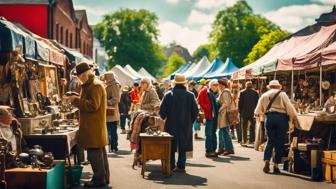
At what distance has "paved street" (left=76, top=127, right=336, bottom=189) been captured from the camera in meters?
9.69

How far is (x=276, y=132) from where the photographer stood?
11.3m

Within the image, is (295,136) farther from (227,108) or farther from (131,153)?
(131,153)

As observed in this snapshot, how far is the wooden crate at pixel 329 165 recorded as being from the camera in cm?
1012

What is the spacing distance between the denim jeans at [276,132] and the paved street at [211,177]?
450mm

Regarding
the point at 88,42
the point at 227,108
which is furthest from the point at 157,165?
the point at 88,42

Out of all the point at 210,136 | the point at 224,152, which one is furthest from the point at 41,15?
the point at 210,136

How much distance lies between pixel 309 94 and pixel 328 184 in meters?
8.68

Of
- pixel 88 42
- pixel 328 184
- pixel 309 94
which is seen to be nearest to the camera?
pixel 328 184

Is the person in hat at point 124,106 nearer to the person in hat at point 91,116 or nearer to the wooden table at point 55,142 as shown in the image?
the wooden table at point 55,142

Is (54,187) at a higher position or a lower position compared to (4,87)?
lower

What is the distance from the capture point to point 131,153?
1466 cm

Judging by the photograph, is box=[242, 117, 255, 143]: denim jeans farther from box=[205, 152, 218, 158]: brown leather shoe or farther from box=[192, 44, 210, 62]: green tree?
box=[192, 44, 210, 62]: green tree

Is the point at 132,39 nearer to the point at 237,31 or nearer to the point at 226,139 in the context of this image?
the point at 237,31

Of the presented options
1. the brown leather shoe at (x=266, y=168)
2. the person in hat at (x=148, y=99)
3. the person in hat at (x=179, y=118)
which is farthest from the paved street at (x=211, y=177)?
the person in hat at (x=148, y=99)
